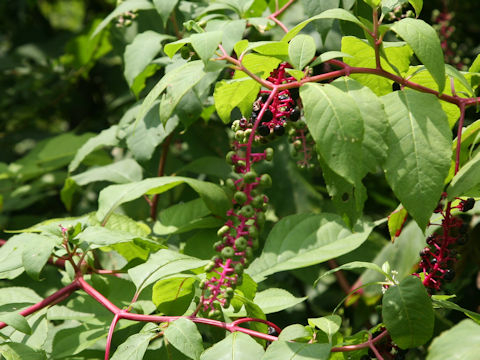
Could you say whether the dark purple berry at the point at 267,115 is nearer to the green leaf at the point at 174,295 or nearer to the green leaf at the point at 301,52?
the green leaf at the point at 301,52

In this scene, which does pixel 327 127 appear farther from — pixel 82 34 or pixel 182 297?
pixel 82 34

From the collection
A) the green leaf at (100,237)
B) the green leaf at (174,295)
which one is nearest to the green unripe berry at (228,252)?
the green leaf at (174,295)

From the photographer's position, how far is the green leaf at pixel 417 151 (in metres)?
0.97

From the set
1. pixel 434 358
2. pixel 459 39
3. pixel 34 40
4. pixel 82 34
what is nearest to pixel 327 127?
pixel 434 358

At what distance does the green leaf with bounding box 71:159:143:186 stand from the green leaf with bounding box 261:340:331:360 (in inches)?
47.2

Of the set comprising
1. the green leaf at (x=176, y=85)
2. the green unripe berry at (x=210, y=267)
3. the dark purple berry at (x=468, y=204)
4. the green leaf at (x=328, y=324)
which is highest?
the green leaf at (x=176, y=85)

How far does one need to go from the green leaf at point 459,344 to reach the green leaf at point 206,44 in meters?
0.59

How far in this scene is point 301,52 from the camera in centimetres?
106

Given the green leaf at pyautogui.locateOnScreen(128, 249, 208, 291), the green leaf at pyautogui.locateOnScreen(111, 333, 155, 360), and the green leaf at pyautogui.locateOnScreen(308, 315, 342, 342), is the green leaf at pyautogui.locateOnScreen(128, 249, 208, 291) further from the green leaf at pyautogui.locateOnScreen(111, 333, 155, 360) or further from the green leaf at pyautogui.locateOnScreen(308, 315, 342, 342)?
the green leaf at pyautogui.locateOnScreen(308, 315, 342, 342)

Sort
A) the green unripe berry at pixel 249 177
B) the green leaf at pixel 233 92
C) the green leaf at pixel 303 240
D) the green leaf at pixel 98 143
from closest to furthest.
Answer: the green unripe berry at pixel 249 177, the green leaf at pixel 233 92, the green leaf at pixel 303 240, the green leaf at pixel 98 143

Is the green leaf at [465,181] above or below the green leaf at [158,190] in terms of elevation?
above

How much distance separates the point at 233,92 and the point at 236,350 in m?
0.51

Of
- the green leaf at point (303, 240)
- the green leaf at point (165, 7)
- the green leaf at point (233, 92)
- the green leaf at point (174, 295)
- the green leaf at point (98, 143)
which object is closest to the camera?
the green leaf at point (233, 92)

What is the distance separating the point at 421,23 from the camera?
1.01m
